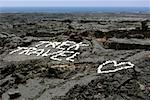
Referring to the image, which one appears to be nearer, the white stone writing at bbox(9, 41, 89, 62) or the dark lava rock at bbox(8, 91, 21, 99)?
the dark lava rock at bbox(8, 91, 21, 99)

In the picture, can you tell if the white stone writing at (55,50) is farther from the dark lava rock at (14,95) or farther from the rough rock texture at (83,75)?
the dark lava rock at (14,95)

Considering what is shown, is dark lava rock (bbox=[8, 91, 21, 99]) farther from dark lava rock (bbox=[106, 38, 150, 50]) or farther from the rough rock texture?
dark lava rock (bbox=[106, 38, 150, 50])

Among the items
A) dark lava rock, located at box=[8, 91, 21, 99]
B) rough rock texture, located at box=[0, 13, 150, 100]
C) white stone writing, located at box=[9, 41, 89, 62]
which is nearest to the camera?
rough rock texture, located at box=[0, 13, 150, 100]

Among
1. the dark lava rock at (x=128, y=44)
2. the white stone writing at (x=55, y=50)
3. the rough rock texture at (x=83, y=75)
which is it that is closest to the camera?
the rough rock texture at (x=83, y=75)

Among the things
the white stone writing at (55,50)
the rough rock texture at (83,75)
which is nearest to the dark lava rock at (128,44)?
the rough rock texture at (83,75)

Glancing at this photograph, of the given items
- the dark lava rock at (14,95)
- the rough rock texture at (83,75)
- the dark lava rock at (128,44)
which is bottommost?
the dark lava rock at (14,95)

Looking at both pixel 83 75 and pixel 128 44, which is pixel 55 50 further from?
pixel 83 75

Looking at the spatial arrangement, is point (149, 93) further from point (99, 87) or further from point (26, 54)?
point (26, 54)

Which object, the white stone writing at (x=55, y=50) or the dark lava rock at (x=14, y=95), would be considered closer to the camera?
the dark lava rock at (x=14, y=95)

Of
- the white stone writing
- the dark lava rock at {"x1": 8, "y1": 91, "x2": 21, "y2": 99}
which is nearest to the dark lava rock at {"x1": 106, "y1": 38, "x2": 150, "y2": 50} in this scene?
the white stone writing
